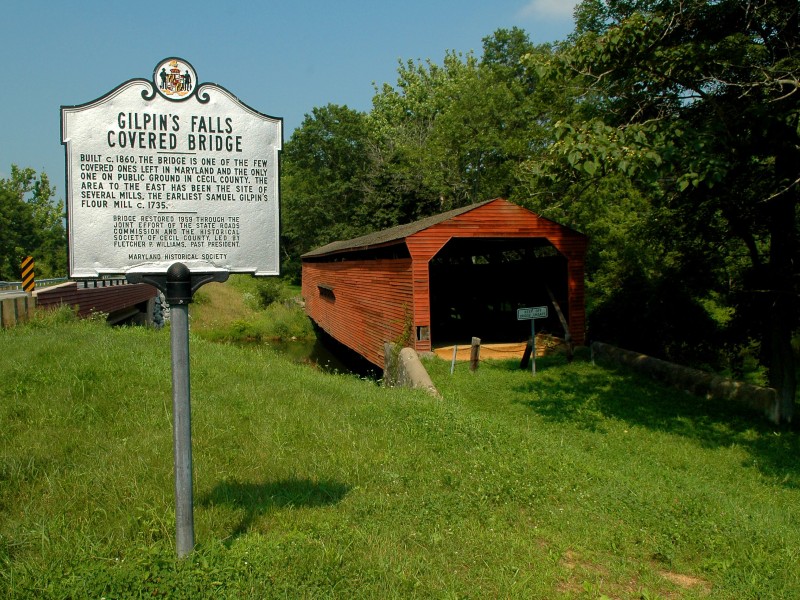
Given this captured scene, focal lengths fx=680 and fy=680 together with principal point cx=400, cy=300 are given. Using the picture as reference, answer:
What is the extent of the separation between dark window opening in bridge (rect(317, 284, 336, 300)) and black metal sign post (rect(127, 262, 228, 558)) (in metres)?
21.7

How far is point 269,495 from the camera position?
4.80 metres

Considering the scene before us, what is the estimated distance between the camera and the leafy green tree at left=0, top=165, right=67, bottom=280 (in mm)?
42219

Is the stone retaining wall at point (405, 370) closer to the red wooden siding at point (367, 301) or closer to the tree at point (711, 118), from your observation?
the red wooden siding at point (367, 301)

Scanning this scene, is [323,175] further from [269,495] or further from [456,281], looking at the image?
[269,495]

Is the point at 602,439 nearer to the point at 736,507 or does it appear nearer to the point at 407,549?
the point at 736,507

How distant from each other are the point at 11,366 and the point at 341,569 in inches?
234

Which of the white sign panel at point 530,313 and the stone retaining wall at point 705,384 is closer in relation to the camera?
the stone retaining wall at point 705,384

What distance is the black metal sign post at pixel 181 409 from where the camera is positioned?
3.77 m

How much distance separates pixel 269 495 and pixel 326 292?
23.3 meters

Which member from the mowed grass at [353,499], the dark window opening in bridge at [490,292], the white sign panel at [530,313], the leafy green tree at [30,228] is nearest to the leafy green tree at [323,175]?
the leafy green tree at [30,228]

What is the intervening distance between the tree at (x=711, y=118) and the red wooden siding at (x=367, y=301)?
6781 millimetres

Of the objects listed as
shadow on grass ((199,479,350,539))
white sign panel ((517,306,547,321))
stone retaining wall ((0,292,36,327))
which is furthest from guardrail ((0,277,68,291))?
shadow on grass ((199,479,350,539))

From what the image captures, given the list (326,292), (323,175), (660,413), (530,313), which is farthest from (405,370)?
(323,175)

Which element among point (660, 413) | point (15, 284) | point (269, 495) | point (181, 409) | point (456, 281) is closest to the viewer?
point (181, 409)
